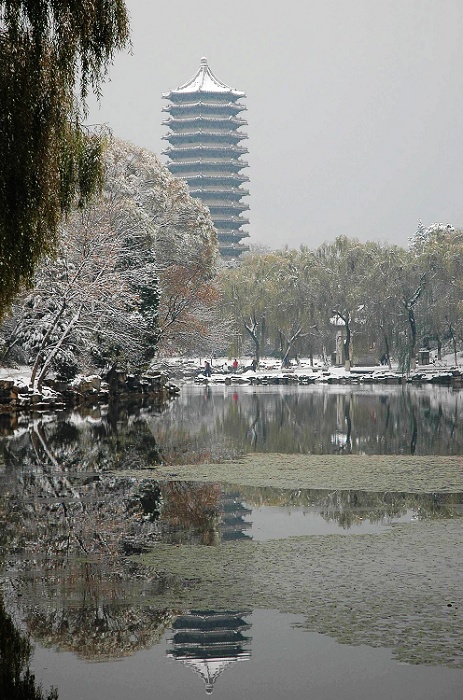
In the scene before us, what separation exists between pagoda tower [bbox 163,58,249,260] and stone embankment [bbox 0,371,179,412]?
71.4 meters

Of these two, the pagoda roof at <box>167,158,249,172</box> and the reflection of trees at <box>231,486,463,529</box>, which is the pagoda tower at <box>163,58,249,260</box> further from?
the reflection of trees at <box>231,486,463,529</box>

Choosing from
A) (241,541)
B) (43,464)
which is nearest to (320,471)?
(43,464)

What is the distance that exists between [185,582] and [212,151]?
363 feet

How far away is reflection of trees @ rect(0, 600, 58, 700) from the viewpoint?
17.6ft

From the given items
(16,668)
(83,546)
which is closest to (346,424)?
(83,546)

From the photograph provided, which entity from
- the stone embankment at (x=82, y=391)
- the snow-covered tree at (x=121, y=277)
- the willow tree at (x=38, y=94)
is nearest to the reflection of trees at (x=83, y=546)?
the willow tree at (x=38, y=94)

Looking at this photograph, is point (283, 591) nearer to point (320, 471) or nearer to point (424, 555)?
point (424, 555)

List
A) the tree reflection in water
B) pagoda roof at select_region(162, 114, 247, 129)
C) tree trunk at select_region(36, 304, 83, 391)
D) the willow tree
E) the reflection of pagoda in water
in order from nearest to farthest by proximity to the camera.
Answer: the reflection of pagoda in water → the willow tree → the tree reflection in water → tree trunk at select_region(36, 304, 83, 391) → pagoda roof at select_region(162, 114, 247, 129)

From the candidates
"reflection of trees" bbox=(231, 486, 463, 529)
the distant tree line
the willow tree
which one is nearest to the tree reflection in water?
"reflection of trees" bbox=(231, 486, 463, 529)

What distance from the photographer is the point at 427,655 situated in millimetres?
5918

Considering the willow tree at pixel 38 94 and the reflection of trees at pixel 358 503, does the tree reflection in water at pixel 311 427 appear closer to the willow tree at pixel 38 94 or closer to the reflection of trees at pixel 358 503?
the reflection of trees at pixel 358 503

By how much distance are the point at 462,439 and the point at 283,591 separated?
502 inches

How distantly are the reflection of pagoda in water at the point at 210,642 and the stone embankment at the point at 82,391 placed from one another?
22.1 meters

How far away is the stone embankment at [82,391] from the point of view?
2888 centimetres
